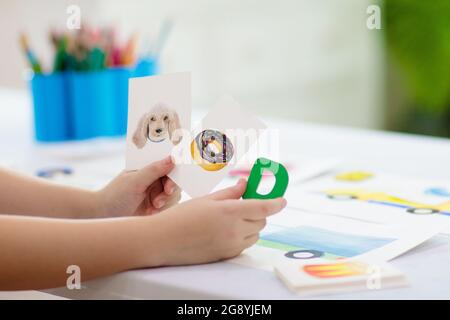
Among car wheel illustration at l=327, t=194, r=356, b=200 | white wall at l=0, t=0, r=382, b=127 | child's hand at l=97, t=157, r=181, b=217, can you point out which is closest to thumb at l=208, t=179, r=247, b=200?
child's hand at l=97, t=157, r=181, b=217

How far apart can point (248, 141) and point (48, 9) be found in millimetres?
1972

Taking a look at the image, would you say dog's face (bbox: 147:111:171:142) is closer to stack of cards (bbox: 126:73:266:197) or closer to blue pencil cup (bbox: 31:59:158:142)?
stack of cards (bbox: 126:73:266:197)

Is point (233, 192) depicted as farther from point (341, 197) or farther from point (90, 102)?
point (90, 102)

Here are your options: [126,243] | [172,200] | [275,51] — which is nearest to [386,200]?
[172,200]

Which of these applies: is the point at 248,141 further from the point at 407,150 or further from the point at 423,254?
the point at 407,150

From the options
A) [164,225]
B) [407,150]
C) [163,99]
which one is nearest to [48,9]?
[407,150]

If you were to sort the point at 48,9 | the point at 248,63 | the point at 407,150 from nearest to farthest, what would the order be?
the point at 407,150 < the point at 48,9 < the point at 248,63

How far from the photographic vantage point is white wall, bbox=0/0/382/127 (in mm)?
3184

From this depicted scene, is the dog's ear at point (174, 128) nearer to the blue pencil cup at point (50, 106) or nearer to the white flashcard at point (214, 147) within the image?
the white flashcard at point (214, 147)

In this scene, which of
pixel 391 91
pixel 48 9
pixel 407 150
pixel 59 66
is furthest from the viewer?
pixel 391 91

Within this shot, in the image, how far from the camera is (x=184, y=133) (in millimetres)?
941
